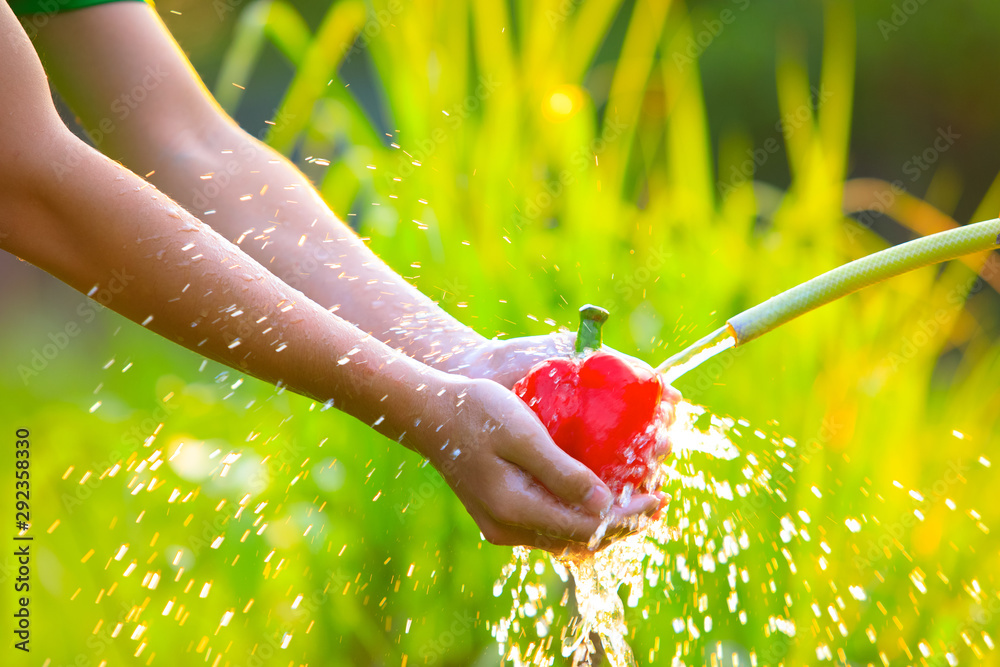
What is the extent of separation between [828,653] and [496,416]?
877 mm

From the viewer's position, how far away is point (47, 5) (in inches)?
42.0

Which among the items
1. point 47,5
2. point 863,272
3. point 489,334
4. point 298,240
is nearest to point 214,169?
point 298,240

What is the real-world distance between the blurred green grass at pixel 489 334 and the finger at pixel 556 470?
557 mm

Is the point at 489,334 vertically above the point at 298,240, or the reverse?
the point at 298,240

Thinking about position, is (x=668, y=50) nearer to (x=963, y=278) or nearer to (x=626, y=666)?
(x=963, y=278)

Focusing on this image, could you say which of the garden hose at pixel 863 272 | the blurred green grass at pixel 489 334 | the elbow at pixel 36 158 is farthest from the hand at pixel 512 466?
the blurred green grass at pixel 489 334

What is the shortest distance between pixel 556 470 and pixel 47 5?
84cm

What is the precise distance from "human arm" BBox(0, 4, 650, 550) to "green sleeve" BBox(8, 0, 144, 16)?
39 centimetres

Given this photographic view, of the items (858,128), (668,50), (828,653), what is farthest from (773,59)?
(828,653)

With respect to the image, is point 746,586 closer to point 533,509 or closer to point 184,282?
point 533,509

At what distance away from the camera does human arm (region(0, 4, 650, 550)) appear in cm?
75

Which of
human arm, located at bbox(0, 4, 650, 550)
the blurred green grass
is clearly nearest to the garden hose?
human arm, located at bbox(0, 4, 650, 550)

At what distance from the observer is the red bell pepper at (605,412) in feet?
3.11

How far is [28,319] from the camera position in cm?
230
